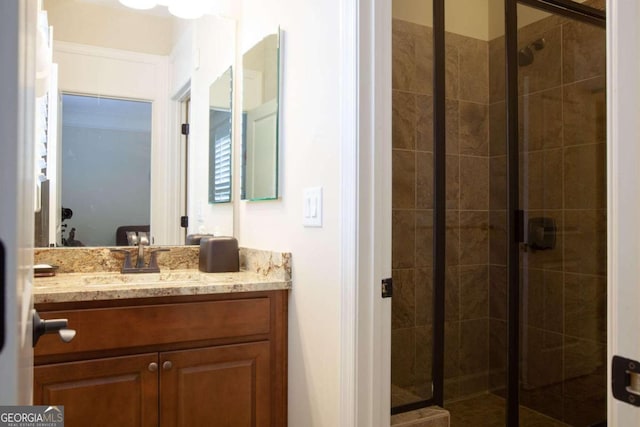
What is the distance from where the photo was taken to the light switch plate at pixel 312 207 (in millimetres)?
1447

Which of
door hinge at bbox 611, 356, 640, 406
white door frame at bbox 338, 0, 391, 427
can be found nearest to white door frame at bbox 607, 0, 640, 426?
door hinge at bbox 611, 356, 640, 406

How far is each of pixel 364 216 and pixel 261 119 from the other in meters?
0.87

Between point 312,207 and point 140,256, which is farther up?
point 312,207

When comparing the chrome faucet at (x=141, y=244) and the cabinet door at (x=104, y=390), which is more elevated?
the chrome faucet at (x=141, y=244)

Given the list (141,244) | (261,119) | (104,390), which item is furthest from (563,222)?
(104,390)

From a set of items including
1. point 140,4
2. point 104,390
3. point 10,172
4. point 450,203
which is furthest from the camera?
point 450,203

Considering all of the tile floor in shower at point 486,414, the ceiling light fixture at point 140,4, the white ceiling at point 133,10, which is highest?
the ceiling light fixture at point 140,4

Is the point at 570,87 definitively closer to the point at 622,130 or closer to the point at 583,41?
the point at 583,41

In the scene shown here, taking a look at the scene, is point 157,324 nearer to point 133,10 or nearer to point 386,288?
point 386,288

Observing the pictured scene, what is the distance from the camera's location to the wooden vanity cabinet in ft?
4.50

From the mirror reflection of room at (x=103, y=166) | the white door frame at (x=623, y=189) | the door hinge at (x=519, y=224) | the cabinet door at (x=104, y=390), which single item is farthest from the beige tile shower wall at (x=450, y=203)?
the white door frame at (x=623, y=189)

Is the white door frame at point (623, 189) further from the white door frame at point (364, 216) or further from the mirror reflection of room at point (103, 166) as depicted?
the mirror reflection of room at point (103, 166)

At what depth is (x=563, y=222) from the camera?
2.27 m

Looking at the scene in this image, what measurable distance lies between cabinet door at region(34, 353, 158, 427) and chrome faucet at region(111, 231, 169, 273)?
0.54 meters
